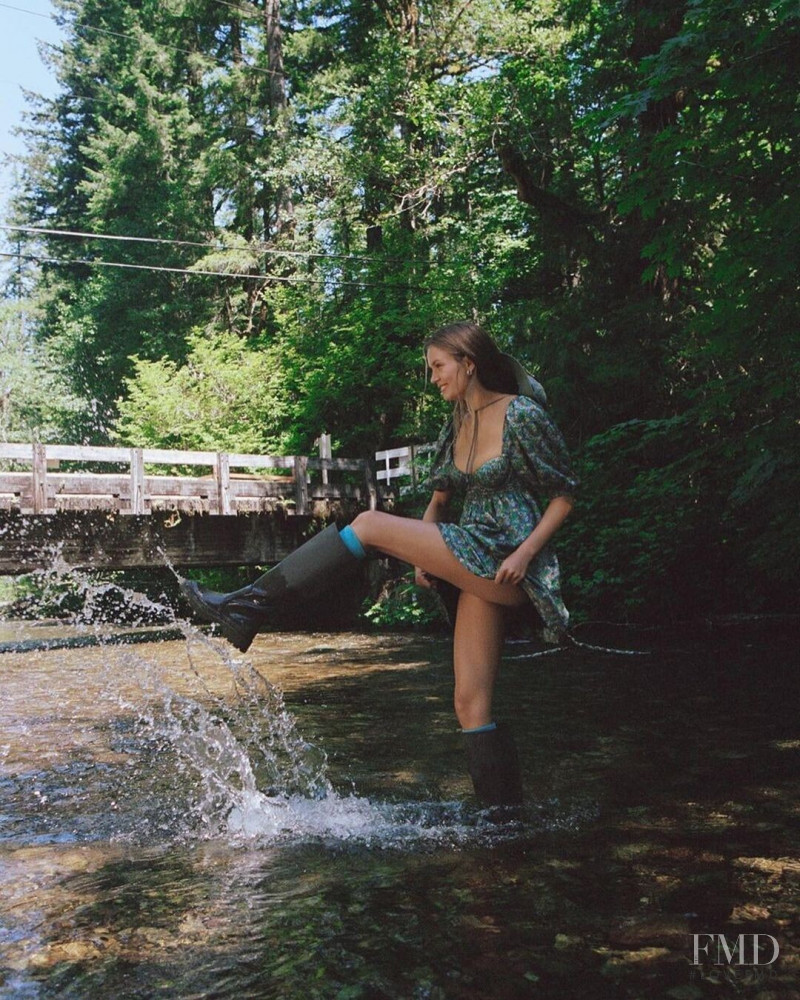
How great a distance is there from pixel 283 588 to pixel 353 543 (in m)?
0.30

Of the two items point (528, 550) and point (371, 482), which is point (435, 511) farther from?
point (371, 482)

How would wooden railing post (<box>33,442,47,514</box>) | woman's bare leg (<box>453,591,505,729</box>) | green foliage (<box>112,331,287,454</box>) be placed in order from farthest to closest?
green foliage (<box>112,331,287,454</box>)
wooden railing post (<box>33,442,47,514</box>)
woman's bare leg (<box>453,591,505,729</box>)

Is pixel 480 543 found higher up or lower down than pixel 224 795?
higher up

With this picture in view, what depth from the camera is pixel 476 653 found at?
131 inches

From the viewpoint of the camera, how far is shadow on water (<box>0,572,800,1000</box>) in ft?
7.02

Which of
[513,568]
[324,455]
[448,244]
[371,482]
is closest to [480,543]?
[513,568]

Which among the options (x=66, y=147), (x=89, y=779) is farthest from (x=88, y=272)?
(x=89, y=779)

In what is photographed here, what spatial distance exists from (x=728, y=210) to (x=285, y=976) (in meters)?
6.27

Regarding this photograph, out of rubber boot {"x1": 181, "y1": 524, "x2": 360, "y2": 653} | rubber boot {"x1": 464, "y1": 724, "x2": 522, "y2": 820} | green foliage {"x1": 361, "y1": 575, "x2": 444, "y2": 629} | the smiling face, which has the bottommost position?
green foliage {"x1": 361, "y1": 575, "x2": 444, "y2": 629}

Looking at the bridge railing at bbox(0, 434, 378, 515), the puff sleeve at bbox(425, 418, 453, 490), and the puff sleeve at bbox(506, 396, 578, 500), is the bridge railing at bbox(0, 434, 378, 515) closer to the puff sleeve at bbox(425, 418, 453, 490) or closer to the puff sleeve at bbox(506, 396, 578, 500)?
the puff sleeve at bbox(425, 418, 453, 490)

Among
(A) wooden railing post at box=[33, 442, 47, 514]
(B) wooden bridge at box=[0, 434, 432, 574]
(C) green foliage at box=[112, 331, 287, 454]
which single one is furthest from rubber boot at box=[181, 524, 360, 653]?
(C) green foliage at box=[112, 331, 287, 454]

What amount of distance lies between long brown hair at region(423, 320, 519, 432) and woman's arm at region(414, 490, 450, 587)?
365 millimetres

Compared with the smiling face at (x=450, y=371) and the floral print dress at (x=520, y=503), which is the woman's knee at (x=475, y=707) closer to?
the floral print dress at (x=520, y=503)

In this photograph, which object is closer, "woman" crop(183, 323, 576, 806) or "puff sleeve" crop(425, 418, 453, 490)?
"woman" crop(183, 323, 576, 806)
